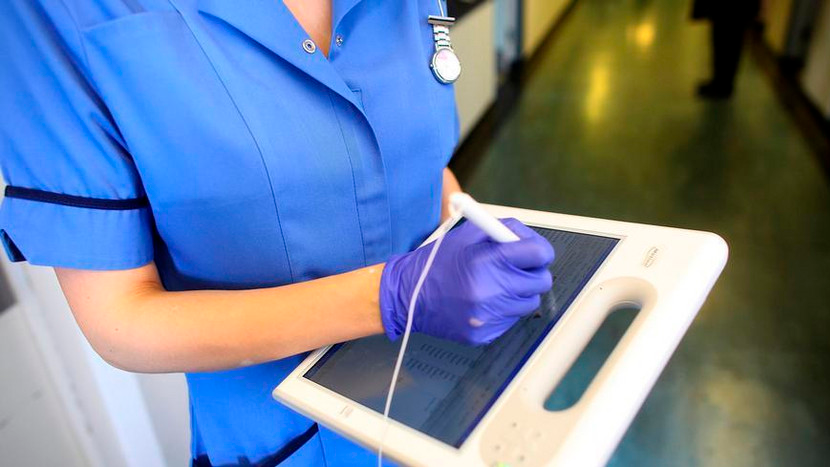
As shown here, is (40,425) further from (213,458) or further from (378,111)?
(378,111)

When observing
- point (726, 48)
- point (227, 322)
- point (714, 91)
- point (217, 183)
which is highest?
point (217, 183)

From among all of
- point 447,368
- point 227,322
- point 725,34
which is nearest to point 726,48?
point 725,34

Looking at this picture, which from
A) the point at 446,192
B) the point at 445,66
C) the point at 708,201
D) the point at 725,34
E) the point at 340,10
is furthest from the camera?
the point at 725,34

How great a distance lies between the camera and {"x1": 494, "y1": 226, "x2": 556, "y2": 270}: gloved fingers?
1.63 feet

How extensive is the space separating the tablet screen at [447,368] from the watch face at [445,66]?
0.30m

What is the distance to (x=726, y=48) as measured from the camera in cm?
362

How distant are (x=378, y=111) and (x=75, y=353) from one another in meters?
0.76

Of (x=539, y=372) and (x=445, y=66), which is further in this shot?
(x=445, y=66)

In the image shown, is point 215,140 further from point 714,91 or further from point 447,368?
point 714,91

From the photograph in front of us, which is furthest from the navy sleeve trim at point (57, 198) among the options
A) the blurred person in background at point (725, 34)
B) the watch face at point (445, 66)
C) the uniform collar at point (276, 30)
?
the blurred person in background at point (725, 34)

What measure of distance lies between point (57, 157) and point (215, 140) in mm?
139

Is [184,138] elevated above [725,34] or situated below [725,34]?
above

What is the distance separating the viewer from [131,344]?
53 cm

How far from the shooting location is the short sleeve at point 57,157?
1.51 ft
